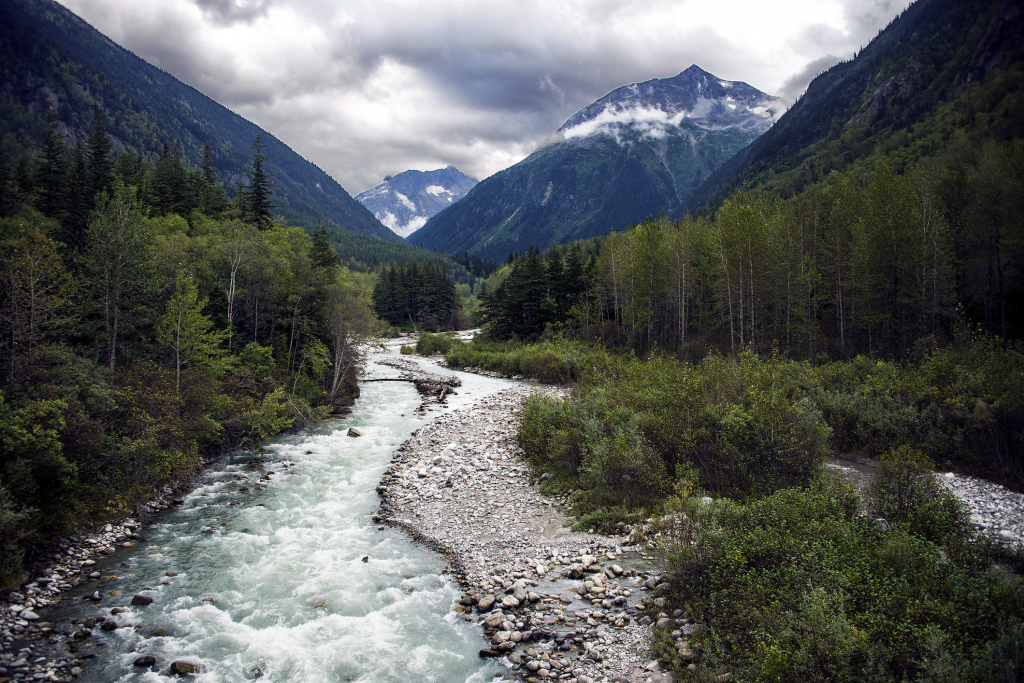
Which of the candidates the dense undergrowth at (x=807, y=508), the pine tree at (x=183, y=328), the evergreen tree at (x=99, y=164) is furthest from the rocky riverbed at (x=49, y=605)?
the evergreen tree at (x=99, y=164)

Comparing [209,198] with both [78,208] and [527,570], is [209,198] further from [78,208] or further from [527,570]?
[527,570]

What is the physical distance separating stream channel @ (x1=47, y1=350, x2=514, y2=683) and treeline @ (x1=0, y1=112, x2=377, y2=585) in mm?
2292

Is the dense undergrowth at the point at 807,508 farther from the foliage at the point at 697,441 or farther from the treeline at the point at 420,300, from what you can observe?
the treeline at the point at 420,300

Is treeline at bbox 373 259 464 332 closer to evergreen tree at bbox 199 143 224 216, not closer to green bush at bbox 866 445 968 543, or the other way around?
evergreen tree at bbox 199 143 224 216

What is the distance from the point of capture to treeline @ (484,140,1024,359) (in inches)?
1143

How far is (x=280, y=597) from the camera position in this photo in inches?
416

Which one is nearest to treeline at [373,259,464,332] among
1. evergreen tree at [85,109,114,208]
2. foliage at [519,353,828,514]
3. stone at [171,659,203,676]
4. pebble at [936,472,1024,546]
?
evergreen tree at [85,109,114,208]

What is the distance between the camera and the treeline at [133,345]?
1261 cm

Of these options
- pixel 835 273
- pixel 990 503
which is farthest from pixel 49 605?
pixel 835 273

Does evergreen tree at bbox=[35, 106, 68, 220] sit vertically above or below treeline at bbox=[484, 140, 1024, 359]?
above

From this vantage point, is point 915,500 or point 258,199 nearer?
point 915,500

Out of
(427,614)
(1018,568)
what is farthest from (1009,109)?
(427,614)

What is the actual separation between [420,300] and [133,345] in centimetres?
8044

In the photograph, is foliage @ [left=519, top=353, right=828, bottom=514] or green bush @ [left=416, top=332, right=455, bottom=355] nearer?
foliage @ [left=519, top=353, right=828, bottom=514]
